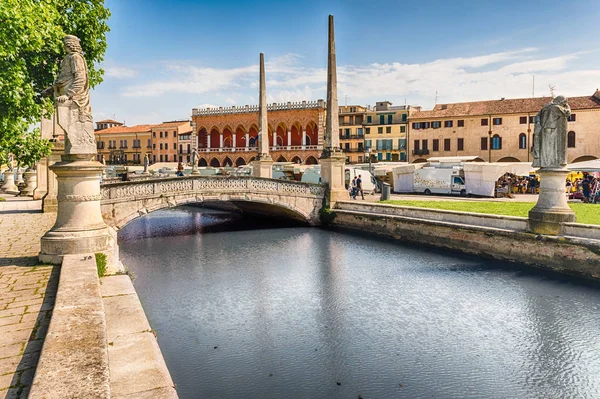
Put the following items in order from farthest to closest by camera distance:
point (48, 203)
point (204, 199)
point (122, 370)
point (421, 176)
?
point (421, 176)
point (204, 199)
point (48, 203)
point (122, 370)

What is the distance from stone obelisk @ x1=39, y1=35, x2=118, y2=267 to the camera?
7.27 meters

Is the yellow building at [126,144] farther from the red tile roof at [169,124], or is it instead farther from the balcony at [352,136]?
the balcony at [352,136]

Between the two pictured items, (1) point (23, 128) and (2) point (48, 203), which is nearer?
(1) point (23, 128)

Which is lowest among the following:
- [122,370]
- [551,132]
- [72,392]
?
[122,370]

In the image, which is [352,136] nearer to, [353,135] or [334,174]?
[353,135]

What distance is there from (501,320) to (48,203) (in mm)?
15595

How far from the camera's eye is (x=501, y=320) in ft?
32.2

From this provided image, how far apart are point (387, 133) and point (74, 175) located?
168 feet

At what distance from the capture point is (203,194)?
65.6 ft

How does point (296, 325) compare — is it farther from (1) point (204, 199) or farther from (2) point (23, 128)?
(1) point (204, 199)

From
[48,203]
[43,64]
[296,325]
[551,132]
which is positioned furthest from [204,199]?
[551,132]

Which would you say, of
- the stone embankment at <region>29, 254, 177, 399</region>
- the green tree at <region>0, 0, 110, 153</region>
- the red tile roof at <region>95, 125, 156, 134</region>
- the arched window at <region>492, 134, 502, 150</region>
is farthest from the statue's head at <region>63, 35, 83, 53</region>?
the red tile roof at <region>95, 125, 156, 134</region>

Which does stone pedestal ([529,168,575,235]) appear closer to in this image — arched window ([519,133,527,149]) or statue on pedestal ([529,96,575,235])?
statue on pedestal ([529,96,575,235])

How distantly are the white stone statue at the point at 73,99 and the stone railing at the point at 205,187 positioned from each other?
9.44m
